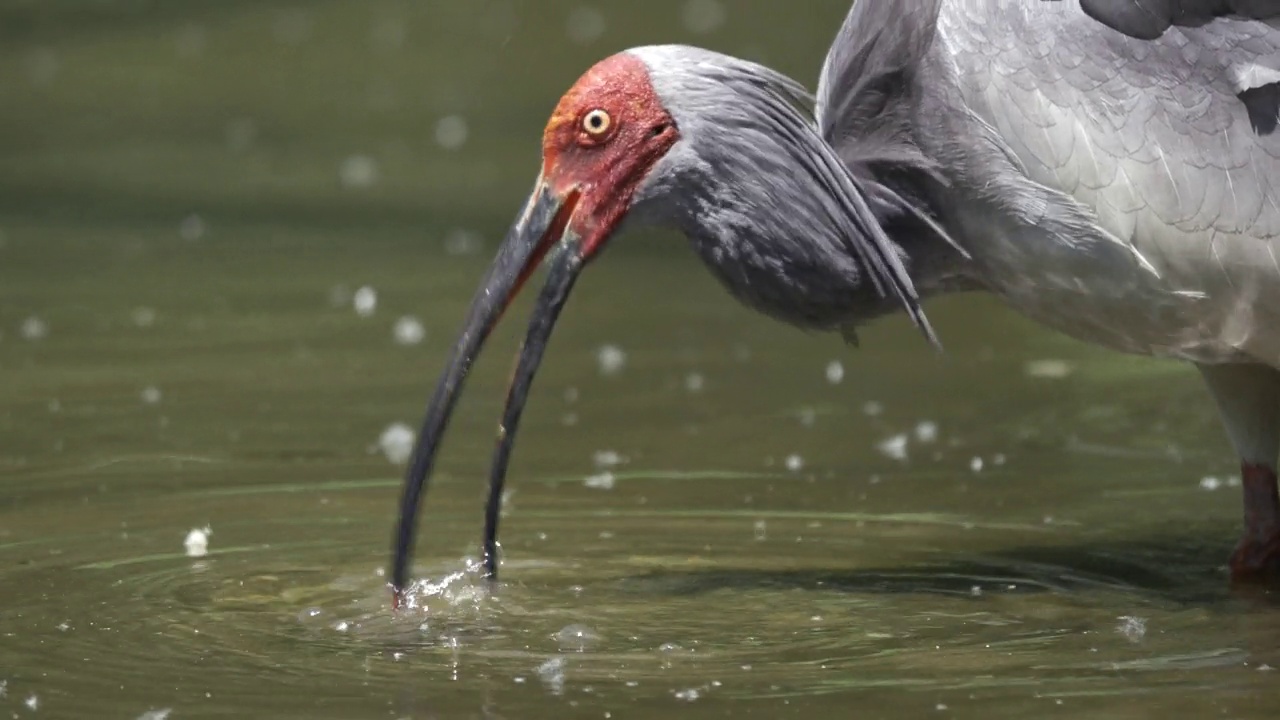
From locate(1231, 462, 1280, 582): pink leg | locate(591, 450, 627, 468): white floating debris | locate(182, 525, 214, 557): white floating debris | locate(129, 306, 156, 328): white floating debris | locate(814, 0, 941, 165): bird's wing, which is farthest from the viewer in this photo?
locate(129, 306, 156, 328): white floating debris

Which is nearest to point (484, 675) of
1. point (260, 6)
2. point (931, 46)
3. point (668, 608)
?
point (668, 608)

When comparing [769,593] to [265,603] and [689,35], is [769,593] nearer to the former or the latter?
[265,603]

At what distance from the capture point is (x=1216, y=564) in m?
6.19

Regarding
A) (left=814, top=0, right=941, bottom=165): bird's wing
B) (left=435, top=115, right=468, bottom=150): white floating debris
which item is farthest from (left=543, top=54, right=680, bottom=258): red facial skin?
(left=435, top=115, right=468, bottom=150): white floating debris

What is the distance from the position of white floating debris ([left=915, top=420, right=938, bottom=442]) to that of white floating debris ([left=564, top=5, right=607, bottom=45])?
314 inches

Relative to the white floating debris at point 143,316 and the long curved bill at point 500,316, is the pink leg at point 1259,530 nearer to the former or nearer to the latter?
the long curved bill at point 500,316

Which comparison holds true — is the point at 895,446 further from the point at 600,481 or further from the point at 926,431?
the point at 600,481

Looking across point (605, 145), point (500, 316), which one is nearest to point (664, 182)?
point (605, 145)

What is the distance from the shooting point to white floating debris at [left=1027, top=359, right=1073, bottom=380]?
841cm

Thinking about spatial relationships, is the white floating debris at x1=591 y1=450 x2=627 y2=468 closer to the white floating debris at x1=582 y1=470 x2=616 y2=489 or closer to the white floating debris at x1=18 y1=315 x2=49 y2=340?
the white floating debris at x1=582 y1=470 x2=616 y2=489

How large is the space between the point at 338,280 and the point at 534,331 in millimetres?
4356

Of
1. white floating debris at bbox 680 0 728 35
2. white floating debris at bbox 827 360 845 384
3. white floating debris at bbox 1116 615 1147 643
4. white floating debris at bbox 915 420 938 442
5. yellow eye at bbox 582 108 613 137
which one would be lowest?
white floating debris at bbox 1116 615 1147 643

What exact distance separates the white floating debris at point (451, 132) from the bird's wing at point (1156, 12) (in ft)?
24.6

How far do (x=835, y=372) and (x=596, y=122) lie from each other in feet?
9.61
